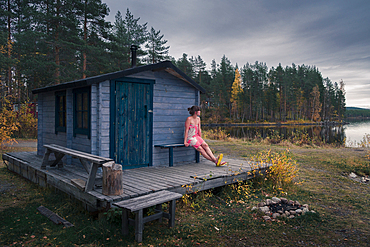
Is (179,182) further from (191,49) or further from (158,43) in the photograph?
(191,49)

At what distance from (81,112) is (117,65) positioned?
20.9 m

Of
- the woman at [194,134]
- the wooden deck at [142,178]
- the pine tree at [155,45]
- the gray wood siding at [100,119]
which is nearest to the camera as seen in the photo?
the wooden deck at [142,178]

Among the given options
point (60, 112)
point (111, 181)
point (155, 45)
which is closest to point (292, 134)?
point (60, 112)

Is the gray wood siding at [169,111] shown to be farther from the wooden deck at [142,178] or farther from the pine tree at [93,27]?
the pine tree at [93,27]

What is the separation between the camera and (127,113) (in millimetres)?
6098

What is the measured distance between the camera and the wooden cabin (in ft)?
18.7

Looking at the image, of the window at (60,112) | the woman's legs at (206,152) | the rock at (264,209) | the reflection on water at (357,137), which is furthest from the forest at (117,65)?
the reflection on water at (357,137)

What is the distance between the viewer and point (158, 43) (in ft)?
113

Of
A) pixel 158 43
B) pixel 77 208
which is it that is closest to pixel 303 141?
pixel 77 208

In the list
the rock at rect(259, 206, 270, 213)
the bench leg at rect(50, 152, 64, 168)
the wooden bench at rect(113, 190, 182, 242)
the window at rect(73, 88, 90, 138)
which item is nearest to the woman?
the rock at rect(259, 206, 270, 213)

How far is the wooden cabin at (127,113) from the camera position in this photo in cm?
569

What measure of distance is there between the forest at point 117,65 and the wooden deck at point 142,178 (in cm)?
901

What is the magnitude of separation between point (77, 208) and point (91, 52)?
56.5 feet

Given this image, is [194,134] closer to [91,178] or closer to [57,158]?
[91,178]
